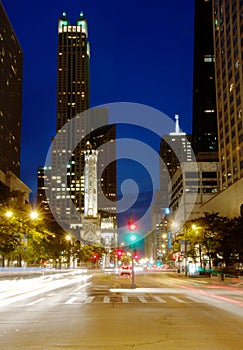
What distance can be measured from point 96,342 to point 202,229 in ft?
243

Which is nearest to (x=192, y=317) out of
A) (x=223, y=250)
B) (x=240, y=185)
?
(x=223, y=250)

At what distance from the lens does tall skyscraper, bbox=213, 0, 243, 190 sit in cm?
12625

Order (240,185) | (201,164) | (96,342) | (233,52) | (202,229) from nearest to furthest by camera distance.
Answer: (96,342) < (202,229) < (240,185) < (233,52) < (201,164)

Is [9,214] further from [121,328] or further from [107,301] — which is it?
[121,328]

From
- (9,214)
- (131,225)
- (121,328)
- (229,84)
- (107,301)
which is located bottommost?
(107,301)

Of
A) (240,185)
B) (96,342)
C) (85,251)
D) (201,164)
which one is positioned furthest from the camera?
(201,164)

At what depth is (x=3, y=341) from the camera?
1236cm

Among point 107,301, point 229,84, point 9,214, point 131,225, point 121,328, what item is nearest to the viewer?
point 121,328

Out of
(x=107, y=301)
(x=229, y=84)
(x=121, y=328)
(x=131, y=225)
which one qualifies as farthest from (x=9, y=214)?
(x=229, y=84)

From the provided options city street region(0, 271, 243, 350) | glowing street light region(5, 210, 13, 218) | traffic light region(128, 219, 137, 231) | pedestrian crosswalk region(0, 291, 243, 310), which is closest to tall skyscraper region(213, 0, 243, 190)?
traffic light region(128, 219, 137, 231)

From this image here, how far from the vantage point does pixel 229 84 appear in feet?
445

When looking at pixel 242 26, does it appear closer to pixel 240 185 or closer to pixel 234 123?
pixel 234 123

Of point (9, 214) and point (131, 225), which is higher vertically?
point (9, 214)

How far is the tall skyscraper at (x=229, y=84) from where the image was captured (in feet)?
414
